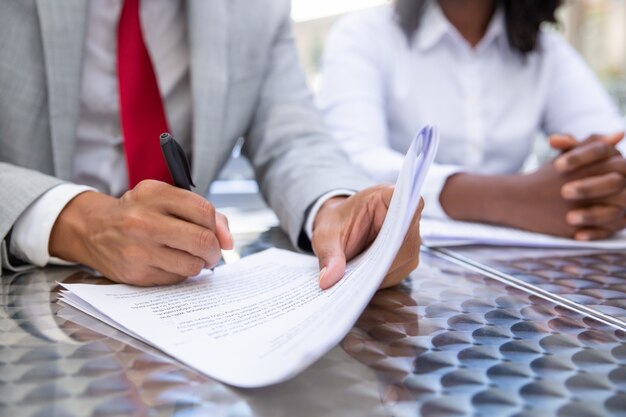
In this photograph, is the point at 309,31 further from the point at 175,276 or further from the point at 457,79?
the point at 175,276

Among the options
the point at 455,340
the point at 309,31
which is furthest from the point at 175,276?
the point at 309,31

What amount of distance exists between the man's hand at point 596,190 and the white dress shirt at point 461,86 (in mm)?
492

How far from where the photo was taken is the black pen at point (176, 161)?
0.44 m

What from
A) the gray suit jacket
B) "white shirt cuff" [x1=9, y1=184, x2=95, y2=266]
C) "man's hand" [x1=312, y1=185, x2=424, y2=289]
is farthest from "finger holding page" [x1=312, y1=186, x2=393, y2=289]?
"white shirt cuff" [x1=9, y1=184, x2=95, y2=266]

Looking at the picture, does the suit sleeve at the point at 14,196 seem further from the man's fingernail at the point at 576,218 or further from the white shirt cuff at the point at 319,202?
the man's fingernail at the point at 576,218

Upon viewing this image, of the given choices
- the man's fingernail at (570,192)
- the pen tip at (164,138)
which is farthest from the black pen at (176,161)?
the man's fingernail at (570,192)

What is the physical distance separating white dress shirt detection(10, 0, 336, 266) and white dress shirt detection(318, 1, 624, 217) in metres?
0.43

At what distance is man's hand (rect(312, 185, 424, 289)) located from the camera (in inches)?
20.0

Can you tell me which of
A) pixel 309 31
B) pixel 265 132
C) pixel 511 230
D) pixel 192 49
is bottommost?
pixel 511 230

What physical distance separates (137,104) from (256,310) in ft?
1.40

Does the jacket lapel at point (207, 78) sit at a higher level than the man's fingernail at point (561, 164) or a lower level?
higher

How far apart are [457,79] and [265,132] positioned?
0.62 m

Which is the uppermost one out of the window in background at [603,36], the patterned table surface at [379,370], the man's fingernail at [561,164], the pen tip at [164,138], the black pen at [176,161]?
the window in background at [603,36]

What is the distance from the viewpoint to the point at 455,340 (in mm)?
401
